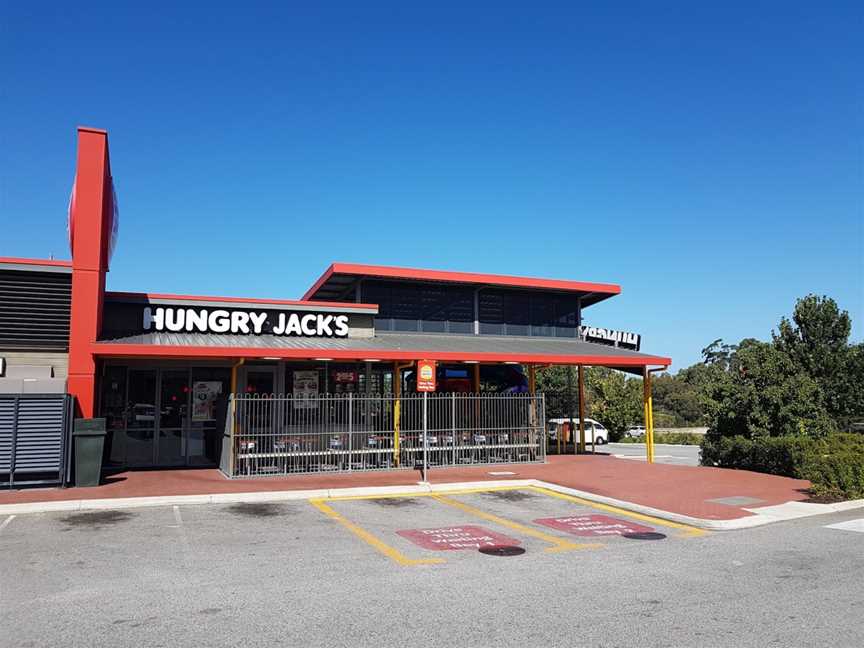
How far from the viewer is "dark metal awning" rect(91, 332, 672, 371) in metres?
15.5

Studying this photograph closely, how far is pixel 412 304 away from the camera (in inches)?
909

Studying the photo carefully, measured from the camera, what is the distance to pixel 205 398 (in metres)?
18.6

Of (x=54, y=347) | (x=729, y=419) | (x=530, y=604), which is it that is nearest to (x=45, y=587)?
(x=530, y=604)

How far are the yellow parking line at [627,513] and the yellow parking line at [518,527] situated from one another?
6.68 ft

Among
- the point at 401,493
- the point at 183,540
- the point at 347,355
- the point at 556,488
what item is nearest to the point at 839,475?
the point at 556,488

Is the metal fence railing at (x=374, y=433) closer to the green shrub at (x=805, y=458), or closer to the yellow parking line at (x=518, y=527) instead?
the yellow parking line at (x=518, y=527)

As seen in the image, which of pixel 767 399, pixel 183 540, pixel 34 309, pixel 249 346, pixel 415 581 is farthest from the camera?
pixel 767 399

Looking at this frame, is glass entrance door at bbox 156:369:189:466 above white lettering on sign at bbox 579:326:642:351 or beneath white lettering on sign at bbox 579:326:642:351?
beneath

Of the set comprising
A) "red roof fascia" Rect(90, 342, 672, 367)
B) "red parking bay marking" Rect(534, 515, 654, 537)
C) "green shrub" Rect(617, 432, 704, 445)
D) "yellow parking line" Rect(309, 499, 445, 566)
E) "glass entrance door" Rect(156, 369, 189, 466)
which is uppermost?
"red roof fascia" Rect(90, 342, 672, 367)

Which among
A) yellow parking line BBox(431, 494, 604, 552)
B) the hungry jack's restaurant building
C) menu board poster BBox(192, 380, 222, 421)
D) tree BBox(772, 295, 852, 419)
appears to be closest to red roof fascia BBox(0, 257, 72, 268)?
the hungry jack's restaurant building

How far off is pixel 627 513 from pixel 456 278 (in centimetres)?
1196

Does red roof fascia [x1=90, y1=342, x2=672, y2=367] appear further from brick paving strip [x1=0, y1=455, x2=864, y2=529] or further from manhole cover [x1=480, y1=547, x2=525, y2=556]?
manhole cover [x1=480, y1=547, x2=525, y2=556]

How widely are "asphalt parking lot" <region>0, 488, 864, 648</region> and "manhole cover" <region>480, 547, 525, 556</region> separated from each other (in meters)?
0.06

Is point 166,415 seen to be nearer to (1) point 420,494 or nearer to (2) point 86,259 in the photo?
(2) point 86,259
